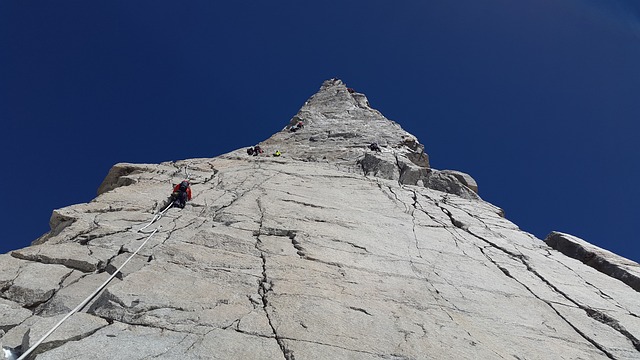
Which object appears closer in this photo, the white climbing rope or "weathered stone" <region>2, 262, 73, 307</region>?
the white climbing rope

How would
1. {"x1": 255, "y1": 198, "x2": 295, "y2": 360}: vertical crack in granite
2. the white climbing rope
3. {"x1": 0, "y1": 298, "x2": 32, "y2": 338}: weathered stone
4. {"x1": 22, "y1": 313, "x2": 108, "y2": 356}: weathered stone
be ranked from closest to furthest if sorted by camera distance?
the white climbing rope < {"x1": 22, "y1": 313, "x2": 108, "y2": 356}: weathered stone < {"x1": 255, "y1": 198, "x2": 295, "y2": 360}: vertical crack in granite < {"x1": 0, "y1": 298, "x2": 32, "y2": 338}: weathered stone

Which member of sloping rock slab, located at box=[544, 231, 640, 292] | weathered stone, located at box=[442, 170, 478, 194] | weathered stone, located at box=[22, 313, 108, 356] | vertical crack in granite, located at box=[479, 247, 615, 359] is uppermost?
weathered stone, located at box=[442, 170, 478, 194]

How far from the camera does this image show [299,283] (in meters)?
6.64

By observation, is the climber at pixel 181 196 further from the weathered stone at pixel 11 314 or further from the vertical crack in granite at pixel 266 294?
the weathered stone at pixel 11 314

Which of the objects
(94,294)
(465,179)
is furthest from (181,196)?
(465,179)

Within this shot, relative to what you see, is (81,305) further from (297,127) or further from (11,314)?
(297,127)

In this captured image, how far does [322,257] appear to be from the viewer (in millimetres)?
7965

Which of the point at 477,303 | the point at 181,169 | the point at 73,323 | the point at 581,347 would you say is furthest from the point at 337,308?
the point at 181,169

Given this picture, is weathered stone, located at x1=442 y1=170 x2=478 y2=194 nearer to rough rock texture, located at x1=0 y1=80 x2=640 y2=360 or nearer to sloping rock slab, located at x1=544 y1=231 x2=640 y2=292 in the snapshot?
rough rock texture, located at x1=0 y1=80 x2=640 y2=360

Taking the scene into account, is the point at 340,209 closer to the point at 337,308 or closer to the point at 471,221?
the point at 471,221

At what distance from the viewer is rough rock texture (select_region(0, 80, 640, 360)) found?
4945 mm

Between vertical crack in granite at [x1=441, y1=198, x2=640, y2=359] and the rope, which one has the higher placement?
vertical crack in granite at [x1=441, y1=198, x2=640, y2=359]

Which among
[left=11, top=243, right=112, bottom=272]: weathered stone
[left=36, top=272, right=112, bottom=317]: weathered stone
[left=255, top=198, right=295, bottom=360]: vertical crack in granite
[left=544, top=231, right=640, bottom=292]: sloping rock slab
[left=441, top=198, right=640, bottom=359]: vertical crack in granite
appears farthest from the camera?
[left=544, top=231, right=640, bottom=292]: sloping rock slab

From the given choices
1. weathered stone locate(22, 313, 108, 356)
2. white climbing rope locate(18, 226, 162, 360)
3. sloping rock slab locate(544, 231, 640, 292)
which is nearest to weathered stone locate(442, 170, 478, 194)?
sloping rock slab locate(544, 231, 640, 292)
